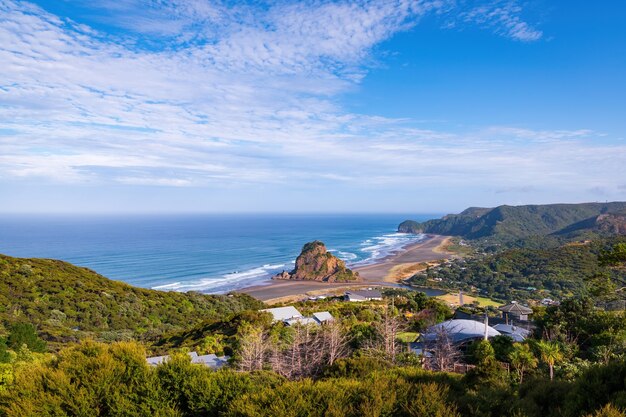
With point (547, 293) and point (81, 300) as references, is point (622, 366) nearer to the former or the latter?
point (81, 300)

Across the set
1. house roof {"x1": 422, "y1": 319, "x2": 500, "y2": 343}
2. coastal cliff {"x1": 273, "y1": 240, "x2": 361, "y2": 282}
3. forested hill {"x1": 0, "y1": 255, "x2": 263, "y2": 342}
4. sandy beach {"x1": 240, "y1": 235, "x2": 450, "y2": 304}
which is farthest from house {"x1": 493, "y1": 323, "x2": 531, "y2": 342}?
coastal cliff {"x1": 273, "y1": 240, "x2": 361, "y2": 282}

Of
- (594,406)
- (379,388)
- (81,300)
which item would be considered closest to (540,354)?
(594,406)

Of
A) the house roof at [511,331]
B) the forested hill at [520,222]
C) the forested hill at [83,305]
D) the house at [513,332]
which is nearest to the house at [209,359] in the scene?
the forested hill at [83,305]

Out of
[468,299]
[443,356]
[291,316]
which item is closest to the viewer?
[443,356]

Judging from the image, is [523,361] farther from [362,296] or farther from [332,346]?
[362,296]

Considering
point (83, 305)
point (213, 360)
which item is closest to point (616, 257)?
point (213, 360)

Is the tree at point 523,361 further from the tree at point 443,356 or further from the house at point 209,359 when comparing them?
the house at point 209,359

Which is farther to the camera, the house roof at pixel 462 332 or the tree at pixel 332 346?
the house roof at pixel 462 332
